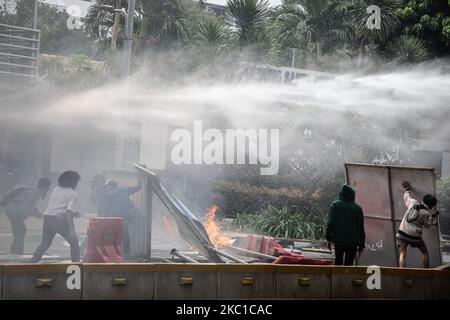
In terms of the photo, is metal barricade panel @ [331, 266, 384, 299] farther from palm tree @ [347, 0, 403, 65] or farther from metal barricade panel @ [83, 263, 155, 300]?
palm tree @ [347, 0, 403, 65]

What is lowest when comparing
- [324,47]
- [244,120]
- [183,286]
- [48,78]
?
[183,286]

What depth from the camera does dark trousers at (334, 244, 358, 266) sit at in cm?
1016

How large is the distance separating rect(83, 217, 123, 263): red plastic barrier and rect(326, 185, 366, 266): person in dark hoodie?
9.32 feet

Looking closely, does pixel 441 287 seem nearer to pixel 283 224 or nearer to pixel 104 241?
pixel 104 241

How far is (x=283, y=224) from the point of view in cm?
1870

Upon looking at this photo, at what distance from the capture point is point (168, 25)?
3012 cm

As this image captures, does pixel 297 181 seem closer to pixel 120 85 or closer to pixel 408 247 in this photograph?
pixel 120 85

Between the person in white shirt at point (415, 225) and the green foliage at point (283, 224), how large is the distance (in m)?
7.29

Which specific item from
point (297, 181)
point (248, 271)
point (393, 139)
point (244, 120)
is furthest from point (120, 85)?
point (248, 271)

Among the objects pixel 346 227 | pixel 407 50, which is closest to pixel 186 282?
pixel 346 227

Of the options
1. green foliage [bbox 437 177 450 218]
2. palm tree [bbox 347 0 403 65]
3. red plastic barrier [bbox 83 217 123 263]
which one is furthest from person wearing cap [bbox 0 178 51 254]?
palm tree [bbox 347 0 403 65]

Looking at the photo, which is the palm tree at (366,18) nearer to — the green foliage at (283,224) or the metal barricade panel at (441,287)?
the green foliage at (283,224)

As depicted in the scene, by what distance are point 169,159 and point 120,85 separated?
4325mm

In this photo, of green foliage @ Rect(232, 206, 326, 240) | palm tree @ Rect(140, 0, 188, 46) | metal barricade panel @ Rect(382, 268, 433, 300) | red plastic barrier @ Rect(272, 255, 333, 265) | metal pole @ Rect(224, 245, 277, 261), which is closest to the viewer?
metal barricade panel @ Rect(382, 268, 433, 300)
